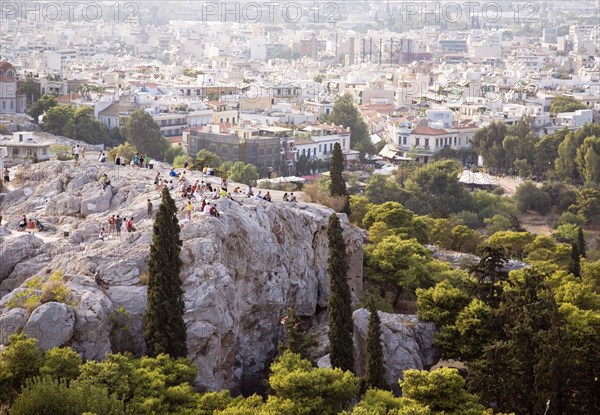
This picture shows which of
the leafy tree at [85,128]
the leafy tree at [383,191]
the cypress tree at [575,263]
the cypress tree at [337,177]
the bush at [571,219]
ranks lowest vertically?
the bush at [571,219]

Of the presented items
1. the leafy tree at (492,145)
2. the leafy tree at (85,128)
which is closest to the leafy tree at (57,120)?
the leafy tree at (85,128)

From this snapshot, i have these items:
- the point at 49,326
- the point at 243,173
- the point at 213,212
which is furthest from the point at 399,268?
the point at 243,173

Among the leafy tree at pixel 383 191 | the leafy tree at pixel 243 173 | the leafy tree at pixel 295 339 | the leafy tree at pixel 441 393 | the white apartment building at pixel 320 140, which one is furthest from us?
the white apartment building at pixel 320 140

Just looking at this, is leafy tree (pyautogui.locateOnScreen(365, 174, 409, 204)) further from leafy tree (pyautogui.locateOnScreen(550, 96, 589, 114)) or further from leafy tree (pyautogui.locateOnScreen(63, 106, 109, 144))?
leafy tree (pyautogui.locateOnScreen(550, 96, 589, 114))

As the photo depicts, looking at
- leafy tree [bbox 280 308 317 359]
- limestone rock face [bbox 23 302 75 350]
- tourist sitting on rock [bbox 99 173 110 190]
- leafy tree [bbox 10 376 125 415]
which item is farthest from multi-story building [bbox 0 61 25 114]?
leafy tree [bbox 10 376 125 415]

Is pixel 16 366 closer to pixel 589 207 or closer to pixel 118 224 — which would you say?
pixel 118 224

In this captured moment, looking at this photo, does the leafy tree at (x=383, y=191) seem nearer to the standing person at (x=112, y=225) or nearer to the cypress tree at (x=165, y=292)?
the standing person at (x=112, y=225)
